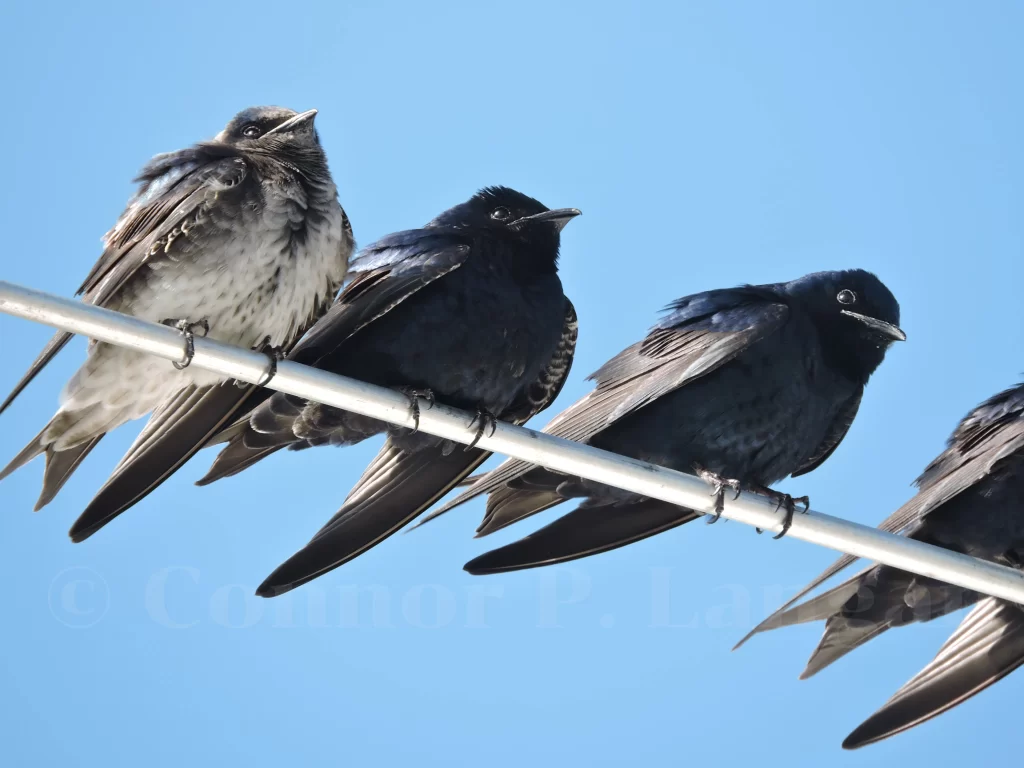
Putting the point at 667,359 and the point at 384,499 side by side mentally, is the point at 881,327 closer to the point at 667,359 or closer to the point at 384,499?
the point at 667,359

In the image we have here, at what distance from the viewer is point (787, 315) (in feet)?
22.0

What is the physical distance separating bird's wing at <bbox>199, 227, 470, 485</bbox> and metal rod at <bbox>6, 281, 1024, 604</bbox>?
95 cm

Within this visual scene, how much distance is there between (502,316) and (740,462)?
1.18 m

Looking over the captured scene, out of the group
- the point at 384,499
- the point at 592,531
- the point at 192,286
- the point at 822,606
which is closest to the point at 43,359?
the point at 192,286

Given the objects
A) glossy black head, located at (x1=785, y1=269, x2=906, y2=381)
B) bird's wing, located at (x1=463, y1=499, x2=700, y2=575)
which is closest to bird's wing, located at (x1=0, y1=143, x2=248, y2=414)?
bird's wing, located at (x1=463, y1=499, x2=700, y2=575)

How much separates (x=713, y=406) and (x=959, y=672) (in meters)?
1.63

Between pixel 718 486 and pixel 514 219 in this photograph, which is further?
pixel 514 219

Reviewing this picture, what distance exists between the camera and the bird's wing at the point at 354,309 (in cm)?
614

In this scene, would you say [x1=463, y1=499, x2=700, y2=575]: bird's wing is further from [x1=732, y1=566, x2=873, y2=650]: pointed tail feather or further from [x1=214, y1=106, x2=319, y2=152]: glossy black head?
[x1=214, y1=106, x2=319, y2=152]: glossy black head

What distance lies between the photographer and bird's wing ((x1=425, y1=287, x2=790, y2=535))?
21.1ft

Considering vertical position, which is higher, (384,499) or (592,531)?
(384,499)

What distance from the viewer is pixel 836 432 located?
702 centimetres

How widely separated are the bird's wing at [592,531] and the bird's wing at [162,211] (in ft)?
5.99

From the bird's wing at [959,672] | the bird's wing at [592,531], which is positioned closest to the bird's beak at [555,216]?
the bird's wing at [592,531]
